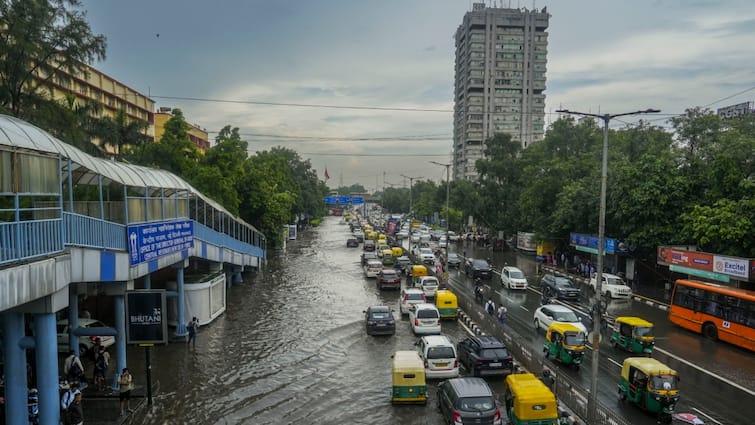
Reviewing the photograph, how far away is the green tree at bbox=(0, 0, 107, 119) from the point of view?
24.5m

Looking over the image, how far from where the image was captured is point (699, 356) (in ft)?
69.1

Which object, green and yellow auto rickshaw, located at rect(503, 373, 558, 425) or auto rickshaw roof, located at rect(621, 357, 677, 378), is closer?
green and yellow auto rickshaw, located at rect(503, 373, 558, 425)

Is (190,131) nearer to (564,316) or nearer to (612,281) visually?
(612,281)

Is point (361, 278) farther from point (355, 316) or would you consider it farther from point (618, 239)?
point (618, 239)

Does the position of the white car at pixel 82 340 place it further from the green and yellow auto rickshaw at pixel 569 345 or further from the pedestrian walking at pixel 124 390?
the green and yellow auto rickshaw at pixel 569 345

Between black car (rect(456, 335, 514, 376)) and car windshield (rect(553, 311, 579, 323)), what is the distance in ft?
19.2

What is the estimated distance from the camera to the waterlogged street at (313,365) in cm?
1531

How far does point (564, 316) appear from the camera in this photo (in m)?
23.1

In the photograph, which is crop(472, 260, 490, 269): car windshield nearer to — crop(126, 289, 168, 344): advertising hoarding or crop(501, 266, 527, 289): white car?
crop(501, 266, 527, 289): white car

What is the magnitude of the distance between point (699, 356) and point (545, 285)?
42.5 ft

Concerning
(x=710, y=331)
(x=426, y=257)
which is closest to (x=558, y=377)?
(x=710, y=331)

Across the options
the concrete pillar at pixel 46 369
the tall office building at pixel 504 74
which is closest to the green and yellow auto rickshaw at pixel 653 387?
the concrete pillar at pixel 46 369

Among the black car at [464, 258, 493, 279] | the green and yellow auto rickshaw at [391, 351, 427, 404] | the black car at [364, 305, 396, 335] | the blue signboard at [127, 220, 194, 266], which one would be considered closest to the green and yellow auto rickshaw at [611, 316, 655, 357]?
the black car at [364, 305, 396, 335]

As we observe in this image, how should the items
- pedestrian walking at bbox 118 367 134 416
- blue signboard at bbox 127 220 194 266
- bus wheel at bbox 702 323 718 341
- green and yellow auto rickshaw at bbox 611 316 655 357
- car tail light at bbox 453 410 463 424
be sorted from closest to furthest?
car tail light at bbox 453 410 463 424
pedestrian walking at bbox 118 367 134 416
blue signboard at bbox 127 220 194 266
green and yellow auto rickshaw at bbox 611 316 655 357
bus wheel at bbox 702 323 718 341
